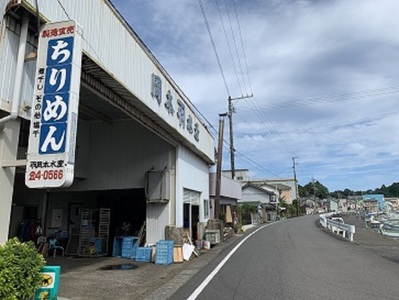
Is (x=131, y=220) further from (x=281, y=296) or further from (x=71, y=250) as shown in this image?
(x=281, y=296)

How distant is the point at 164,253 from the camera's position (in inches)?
457

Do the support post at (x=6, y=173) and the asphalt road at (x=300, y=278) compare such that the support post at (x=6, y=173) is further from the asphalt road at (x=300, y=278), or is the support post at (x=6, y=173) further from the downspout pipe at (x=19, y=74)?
the asphalt road at (x=300, y=278)

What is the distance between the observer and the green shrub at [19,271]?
4.33 m

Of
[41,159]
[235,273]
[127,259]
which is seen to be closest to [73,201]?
[127,259]

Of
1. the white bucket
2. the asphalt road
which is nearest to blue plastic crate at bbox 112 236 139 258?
the asphalt road

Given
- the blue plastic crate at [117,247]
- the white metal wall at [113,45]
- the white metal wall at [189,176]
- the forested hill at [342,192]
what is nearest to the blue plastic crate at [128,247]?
the blue plastic crate at [117,247]

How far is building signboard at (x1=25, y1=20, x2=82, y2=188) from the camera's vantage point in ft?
18.1

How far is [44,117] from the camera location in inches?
226

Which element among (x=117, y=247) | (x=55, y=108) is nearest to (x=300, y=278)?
(x=55, y=108)

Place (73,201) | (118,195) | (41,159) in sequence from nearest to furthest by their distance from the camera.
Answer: (41,159) → (73,201) → (118,195)

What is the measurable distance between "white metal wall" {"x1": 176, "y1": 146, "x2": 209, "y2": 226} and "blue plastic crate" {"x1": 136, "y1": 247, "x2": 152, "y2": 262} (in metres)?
2.04

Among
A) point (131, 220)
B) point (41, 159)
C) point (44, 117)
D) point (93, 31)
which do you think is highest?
point (93, 31)

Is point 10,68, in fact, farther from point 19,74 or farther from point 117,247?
point 117,247

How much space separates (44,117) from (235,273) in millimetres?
6175
